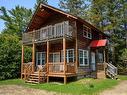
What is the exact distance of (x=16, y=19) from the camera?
49.9 metres

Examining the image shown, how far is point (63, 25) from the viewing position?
851 inches

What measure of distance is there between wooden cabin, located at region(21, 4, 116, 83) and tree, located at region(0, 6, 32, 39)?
1960 centimetres

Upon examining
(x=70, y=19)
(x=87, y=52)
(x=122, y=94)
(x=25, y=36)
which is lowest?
(x=122, y=94)

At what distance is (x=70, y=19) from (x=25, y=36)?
5679 mm

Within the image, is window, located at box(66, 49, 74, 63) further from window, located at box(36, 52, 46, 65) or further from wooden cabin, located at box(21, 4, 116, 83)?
window, located at box(36, 52, 46, 65)

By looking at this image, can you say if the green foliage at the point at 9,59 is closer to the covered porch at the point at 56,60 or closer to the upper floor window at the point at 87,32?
the covered porch at the point at 56,60

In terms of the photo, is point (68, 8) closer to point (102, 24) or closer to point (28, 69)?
point (102, 24)

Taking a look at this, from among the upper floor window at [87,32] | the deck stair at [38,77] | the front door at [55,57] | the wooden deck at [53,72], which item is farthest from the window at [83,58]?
the deck stair at [38,77]

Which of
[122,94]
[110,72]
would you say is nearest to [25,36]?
[110,72]

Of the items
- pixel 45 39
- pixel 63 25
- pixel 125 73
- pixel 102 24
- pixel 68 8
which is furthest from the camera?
pixel 68 8

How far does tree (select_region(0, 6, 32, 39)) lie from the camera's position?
47844 mm

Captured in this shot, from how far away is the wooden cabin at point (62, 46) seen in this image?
72.0 feet

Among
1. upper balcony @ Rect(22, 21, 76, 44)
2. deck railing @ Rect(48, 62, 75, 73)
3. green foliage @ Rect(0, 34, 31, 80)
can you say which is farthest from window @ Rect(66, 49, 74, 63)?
green foliage @ Rect(0, 34, 31, 80)

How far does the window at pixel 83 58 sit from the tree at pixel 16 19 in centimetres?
2494
